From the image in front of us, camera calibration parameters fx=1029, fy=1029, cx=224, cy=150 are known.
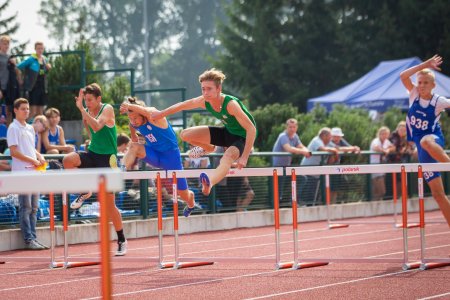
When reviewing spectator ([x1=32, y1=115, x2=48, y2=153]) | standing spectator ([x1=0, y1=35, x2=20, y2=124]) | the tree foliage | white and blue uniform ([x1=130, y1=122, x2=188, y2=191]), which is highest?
the tree foliage

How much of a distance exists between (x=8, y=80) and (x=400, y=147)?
8.81 metres

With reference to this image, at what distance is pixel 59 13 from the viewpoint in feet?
271

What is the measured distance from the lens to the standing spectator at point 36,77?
1944cm

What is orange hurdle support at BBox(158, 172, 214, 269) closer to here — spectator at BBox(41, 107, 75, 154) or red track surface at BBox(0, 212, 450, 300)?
red track surface at BBox(0, 212, 450, 300)

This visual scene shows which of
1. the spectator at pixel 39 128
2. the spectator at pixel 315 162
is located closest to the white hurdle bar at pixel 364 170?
the spectator at pixel 39 128

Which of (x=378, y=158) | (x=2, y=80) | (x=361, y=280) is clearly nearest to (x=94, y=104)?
(x=361, y=280)

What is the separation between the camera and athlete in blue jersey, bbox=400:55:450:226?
12.1 meters

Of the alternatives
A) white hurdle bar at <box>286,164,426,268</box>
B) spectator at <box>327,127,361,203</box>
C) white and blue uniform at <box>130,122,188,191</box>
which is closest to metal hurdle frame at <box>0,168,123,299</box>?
white hurdle bar at <box>286,164,426,268</box>

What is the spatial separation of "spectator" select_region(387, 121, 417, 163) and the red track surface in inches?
261

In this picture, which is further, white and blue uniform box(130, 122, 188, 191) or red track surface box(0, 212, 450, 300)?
white and blue uniform box(130, 122, 188, 191)

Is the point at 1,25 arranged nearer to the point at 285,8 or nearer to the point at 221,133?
the point at 285,8

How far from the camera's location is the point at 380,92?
32.3 meters

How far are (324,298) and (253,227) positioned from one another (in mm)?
10195

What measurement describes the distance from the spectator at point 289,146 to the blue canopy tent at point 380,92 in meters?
11.3
